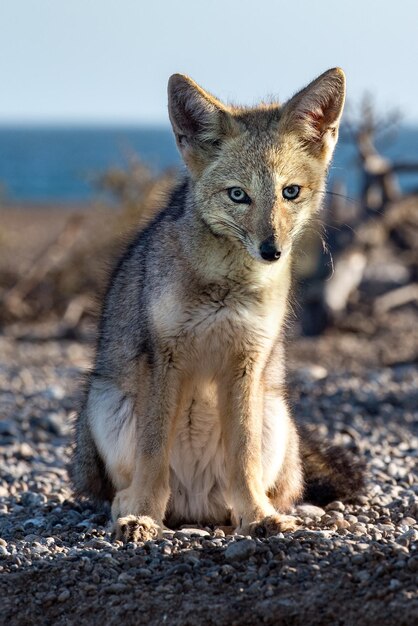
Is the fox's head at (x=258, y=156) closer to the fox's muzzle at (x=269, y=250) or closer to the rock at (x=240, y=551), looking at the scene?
the fox's muzzle at (x=269, y=250)

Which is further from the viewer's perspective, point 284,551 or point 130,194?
point 130,194

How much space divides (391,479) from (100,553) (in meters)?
2.85

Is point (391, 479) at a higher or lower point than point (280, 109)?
lower

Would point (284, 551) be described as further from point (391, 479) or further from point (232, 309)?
point (391, 479)

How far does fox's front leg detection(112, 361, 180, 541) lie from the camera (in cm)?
532

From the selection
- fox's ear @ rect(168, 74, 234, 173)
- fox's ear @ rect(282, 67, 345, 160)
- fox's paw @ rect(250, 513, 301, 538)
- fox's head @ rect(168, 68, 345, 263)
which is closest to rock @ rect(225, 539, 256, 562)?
fox's paw @ rect(250, 513, 301, 538)

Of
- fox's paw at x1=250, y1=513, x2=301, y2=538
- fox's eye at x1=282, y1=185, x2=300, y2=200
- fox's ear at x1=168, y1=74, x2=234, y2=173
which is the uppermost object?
fox's ear at x1=168, y1=74, x2=234, y2=173

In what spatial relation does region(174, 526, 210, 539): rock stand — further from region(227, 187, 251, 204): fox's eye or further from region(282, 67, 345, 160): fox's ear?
region(282, 67, 345, 160): fox's ear

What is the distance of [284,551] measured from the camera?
15.6ft

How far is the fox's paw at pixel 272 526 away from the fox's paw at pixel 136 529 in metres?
0.50

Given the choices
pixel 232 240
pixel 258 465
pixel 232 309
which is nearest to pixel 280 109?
pixel 232 240

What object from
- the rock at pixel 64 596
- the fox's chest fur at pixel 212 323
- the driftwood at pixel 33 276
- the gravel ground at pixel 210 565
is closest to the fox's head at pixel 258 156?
the fox's chest fur at pixel 212 323

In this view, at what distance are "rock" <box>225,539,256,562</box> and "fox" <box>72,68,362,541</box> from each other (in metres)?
0.42

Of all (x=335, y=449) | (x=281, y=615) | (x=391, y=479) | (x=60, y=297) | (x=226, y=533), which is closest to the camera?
(x=281, y=615)
